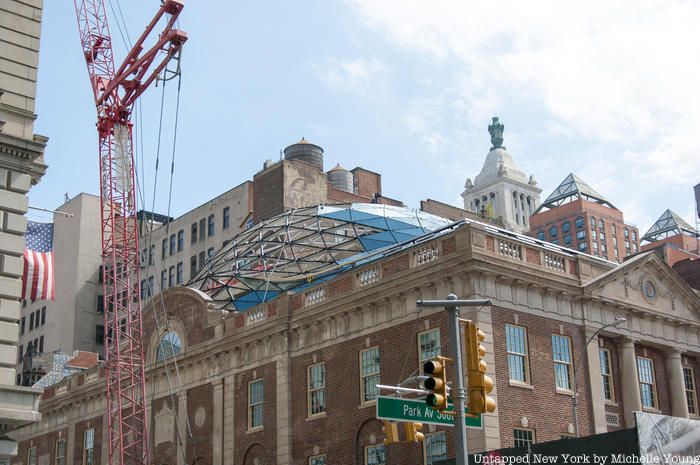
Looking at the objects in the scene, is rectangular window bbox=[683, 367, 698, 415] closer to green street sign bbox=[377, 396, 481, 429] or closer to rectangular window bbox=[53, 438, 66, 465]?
green street sign bbox=[377, 396, 481, 429]

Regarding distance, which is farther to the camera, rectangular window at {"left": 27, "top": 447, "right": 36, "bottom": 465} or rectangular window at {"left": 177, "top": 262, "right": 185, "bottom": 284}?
rectangular window at {"left": 177, "top": 262, "right": 185, "bottom": 284}

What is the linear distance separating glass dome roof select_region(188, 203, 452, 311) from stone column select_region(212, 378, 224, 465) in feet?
18.0

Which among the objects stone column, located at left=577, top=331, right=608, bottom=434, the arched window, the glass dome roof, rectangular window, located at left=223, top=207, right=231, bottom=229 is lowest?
stone column, located at left=577, top=331, right=608, bottom=434

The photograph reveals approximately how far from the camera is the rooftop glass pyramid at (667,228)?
162500mm

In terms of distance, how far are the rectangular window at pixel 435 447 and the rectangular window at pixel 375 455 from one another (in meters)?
2.32

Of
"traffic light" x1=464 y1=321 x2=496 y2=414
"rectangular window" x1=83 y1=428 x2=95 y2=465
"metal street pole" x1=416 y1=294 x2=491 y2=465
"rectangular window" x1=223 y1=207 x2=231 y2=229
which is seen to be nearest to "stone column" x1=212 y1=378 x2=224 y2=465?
"rectangular window" x1=83 y1=428 x2=95 y2=465

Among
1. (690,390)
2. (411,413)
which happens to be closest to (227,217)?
(690,390)

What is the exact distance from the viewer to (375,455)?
129 feet

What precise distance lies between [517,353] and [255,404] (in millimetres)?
14257

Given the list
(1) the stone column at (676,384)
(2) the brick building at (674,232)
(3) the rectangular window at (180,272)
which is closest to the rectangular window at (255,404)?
(1) the stone column at (676,384)

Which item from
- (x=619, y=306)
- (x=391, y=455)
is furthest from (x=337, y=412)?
(x=619, y=306)

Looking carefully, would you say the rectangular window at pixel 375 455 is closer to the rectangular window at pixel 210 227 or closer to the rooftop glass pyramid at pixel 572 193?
the rectangular window at pixel 210 227

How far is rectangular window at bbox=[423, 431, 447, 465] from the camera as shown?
36375mm

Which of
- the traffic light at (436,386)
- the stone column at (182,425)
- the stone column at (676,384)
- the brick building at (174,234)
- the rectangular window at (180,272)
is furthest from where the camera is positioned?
the rectangular window at (180,272)
